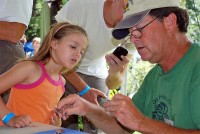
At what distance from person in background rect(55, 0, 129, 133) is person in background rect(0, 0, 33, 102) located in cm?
28

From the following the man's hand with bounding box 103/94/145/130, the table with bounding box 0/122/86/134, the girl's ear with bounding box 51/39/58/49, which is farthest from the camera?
the girl's ear with bounding box 51/39/58/49

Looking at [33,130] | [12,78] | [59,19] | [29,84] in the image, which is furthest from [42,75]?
[33,130]

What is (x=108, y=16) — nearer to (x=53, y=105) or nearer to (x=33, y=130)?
(x=53, y=105)

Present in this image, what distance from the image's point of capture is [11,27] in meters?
2.28

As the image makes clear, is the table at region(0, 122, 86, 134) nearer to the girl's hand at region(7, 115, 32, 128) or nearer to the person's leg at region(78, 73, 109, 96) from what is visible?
the girl's hand at region(7, 115, 32, 128)

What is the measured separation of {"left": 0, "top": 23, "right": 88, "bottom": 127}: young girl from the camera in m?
2.11

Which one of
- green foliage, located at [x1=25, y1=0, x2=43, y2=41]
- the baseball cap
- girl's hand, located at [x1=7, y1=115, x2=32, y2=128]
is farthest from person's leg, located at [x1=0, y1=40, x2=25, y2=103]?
green foliage, located at [x1=25, y1=0, x2=43, y2=41]

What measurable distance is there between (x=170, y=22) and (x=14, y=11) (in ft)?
3.82

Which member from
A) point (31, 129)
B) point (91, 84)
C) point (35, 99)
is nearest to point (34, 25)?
point (91, 84)

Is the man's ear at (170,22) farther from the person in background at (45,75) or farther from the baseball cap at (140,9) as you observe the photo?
the person in background at (45,75)

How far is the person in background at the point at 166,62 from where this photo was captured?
4.36 feet

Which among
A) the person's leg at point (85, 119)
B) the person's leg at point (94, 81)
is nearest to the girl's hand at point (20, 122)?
the person's leg at point (85, 119)

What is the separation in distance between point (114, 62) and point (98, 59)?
0.31m

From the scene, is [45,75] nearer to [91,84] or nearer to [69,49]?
[69,49]
